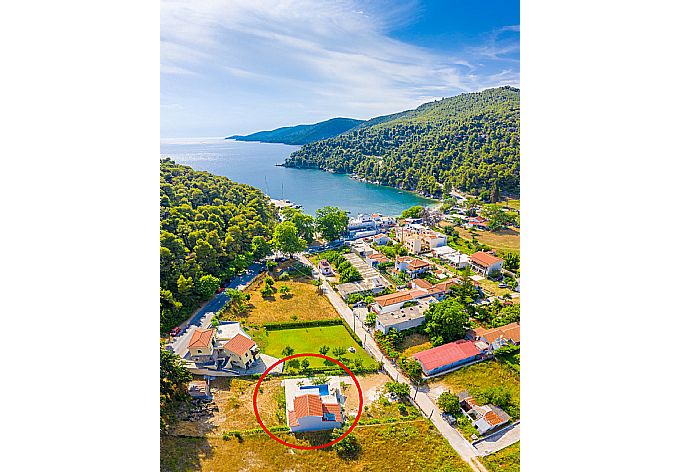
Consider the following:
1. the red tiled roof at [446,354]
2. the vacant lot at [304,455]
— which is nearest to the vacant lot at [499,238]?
the red tiled roof at [446,354]

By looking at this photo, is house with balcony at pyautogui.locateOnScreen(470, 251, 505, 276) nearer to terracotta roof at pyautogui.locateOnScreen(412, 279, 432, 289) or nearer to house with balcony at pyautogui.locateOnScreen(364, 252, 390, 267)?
terracotta roof at pyautogui.locateOnScreen(412, 279, 432, 289)

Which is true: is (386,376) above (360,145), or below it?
below

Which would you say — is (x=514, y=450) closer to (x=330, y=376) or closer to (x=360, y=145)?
(x=330, y=376)

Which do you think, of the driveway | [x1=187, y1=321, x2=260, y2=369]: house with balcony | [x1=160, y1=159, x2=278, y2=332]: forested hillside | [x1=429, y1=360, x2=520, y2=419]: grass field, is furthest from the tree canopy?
[x1=160, y1=159, x2=278, y2=332]: forested hillside

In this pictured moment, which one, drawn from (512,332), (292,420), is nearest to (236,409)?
(292,420)

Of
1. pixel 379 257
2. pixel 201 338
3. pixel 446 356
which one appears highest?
pixel 379 257

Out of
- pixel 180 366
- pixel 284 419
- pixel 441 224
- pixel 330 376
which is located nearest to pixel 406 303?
pixel 330 376

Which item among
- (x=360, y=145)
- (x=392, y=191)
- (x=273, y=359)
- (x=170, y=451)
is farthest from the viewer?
(x=392, y=191)

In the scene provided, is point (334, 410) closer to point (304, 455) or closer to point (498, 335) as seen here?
point (304, 455)
